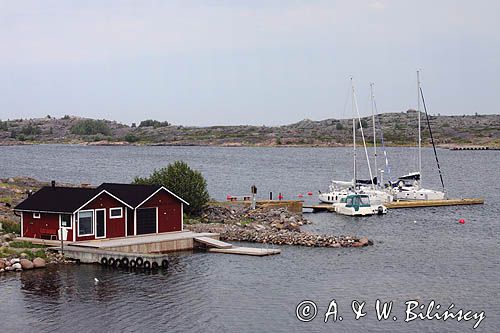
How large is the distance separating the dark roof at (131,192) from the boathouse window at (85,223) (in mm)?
2435

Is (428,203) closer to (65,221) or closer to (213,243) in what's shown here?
(213,243)

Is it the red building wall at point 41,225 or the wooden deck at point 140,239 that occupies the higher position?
the red building wall at point 41,225

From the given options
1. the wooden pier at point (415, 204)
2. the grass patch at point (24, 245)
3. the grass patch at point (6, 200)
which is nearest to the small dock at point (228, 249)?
the grass patch at point (24, 245)

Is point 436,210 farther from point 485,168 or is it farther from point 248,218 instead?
point 485,168

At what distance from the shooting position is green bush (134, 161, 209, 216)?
5566 centimetres

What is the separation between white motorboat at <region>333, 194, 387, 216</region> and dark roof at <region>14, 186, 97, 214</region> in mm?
29148

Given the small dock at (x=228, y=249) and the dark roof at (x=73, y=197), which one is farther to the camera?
the small dock at (x=228, y=249)

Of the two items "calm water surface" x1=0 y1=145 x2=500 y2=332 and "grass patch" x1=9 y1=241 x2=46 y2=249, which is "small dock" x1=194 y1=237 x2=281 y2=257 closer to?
"calm water surface" x1=0 y1=145 x2=500 y2=332

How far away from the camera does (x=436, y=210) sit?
74188 millimetres

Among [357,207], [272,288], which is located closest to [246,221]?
[357,207]

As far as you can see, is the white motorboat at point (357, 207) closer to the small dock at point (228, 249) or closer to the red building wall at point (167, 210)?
the small dock at point (228, 249)

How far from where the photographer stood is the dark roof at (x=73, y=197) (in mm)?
43750

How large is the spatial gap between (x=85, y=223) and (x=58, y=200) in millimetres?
2154

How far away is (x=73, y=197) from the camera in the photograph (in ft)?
147
